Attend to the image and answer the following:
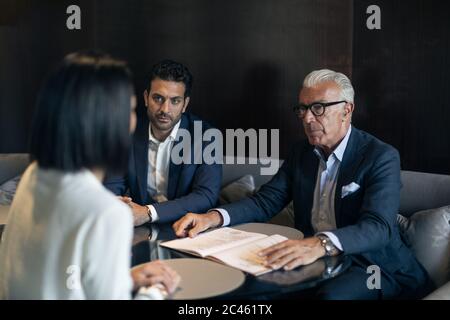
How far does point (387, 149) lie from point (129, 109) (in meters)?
1.31

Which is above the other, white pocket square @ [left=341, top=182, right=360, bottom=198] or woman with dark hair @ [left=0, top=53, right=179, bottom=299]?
Result: woman with dark hair @ [left=0, top=53, right=179, bottom=299]

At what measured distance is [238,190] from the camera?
3.18 meters

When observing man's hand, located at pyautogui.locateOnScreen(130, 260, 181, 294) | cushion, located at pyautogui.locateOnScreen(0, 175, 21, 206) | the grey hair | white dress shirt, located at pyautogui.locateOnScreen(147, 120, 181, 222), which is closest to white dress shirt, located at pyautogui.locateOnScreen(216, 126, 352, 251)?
the grey hair

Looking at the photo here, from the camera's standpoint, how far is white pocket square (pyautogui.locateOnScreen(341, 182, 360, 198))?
229 cm

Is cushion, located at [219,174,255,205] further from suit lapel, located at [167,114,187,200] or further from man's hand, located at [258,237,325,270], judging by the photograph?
man's hand, located at [258,237,325,270]

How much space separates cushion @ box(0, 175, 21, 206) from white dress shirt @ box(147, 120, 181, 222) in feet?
3.43

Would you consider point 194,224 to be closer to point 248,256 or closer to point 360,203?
point 248,256

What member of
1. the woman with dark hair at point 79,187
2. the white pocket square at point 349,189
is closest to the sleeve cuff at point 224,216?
the white pocket square at point 349,189

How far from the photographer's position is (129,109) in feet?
4.23

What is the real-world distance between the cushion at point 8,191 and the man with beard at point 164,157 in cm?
98

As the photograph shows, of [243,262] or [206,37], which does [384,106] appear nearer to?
[206,37]

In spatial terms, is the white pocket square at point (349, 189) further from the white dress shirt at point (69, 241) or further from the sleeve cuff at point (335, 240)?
the white dress shirt at point (69, 241)

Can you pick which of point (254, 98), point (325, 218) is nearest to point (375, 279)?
point (325, 218)

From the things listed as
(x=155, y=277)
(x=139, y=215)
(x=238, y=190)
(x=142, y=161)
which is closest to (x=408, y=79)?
(x=238, y=190)
